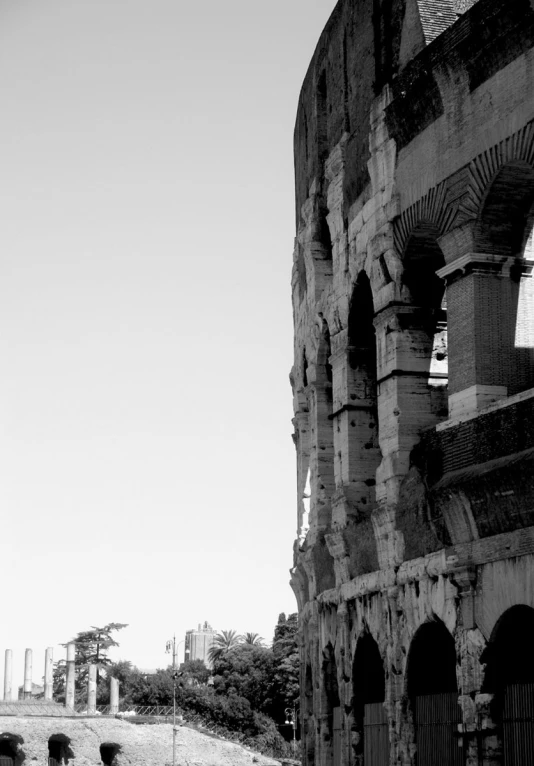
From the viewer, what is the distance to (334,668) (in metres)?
16.8

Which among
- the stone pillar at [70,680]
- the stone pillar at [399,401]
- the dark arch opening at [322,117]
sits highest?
the dark arch opening at [322,117]

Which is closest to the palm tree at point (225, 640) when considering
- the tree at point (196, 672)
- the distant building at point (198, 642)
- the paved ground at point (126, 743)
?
the tree at point (196, 672)

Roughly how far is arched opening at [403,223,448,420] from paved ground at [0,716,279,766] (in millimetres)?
30693

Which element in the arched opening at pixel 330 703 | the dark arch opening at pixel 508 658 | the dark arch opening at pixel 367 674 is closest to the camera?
the dark arch opening at pixel 508 658

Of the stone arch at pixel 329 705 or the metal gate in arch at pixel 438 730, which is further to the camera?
the stone arch at pixel 329 705

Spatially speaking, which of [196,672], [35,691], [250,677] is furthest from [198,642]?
[250,677]

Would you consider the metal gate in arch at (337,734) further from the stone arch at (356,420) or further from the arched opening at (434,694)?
the arched opening at (434,694)

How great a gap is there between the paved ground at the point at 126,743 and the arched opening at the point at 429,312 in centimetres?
3069

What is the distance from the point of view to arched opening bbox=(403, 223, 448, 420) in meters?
14.3

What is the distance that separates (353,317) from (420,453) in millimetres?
2916

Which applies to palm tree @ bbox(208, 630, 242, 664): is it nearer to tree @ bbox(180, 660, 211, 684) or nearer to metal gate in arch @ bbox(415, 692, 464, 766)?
tree @ bbox(180, 660, 211, 684)

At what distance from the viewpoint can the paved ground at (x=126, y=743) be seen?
42.1m

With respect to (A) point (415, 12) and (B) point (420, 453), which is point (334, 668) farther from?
(A) point (415, 12)

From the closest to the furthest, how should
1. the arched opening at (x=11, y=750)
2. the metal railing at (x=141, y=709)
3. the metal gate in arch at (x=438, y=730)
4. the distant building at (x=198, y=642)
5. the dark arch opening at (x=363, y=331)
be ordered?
the metal gate in arch at (x=438, y=730), the dark arch opening at (x=363, y=331), the arched opening at (x=11, y=750), the metal railing at (x=141, y=709), the distant building at (x=198, y=642)
